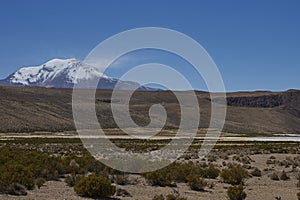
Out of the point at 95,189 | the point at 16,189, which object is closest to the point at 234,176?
the point at 95,189

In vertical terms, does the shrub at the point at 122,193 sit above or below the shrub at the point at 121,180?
below

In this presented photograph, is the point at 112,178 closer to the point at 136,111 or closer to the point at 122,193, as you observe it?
the point at 122,193

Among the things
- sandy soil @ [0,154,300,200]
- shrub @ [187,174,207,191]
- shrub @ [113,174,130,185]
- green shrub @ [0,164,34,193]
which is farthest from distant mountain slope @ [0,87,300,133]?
shrub @ [187,174,207,191]

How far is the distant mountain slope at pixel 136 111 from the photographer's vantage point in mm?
98750

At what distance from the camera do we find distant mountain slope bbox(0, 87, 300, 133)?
98750mm

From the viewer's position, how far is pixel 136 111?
131 m

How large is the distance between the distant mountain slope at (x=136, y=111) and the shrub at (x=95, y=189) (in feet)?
243

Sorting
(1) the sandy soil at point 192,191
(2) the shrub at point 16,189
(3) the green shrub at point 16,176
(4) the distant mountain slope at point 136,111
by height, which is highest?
(4) the distant mountain slope at point 136,111

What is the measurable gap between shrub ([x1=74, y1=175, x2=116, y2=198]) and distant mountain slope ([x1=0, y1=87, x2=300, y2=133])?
243ft

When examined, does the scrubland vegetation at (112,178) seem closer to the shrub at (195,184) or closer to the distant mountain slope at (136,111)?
the shrub at (195,184)

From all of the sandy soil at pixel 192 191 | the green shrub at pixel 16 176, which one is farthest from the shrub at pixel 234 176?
the green shrub at pixel 16 176

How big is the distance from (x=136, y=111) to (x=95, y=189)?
11518cm

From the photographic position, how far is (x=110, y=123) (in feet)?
372

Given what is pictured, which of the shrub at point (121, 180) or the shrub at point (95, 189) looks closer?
the shrub at point (95, 189)
